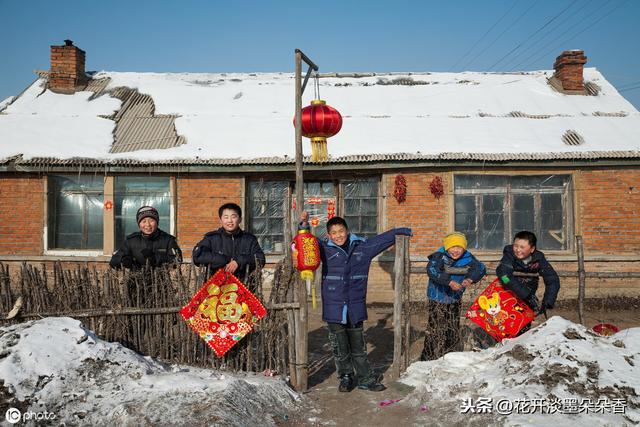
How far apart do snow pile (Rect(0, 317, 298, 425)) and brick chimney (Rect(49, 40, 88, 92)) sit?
346 inches

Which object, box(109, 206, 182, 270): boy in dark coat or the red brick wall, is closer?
box(109, 206, 182, 270): boy in dark coat

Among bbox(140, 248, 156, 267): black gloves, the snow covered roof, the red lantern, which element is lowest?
bbox(140, 248, 156, 267): black gloves

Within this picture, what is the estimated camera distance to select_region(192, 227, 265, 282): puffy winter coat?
4566 mm

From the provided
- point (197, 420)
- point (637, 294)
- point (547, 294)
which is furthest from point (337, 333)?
point (637, 294)

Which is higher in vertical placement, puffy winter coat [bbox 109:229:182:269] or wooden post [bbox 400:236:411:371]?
puffy winter coat [bbox 109:229:182:269]

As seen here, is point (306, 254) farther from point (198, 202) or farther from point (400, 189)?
point (198, 202)

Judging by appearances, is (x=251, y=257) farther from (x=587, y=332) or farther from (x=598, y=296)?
(x=598, y=296)

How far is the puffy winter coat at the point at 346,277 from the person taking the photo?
14.6 feet

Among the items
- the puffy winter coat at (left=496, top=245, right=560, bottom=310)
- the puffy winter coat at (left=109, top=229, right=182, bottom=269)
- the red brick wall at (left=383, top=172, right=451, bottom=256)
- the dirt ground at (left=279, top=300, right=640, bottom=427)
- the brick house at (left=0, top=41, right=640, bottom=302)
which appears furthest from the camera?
the red brick wall at (left=383, top=172, right=451, bottom=256)

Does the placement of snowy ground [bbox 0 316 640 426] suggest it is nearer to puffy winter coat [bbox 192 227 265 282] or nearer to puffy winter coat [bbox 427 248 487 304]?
puffy winter coat [bbox 427 248 487 304]

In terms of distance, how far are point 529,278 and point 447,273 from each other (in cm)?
77

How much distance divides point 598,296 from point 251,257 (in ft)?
23.0

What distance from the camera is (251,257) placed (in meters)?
4.72

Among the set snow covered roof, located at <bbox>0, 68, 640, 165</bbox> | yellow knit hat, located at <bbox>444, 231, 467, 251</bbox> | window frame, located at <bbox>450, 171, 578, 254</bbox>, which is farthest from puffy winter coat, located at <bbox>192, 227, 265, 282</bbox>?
window frame, located at <bbox>450, 171, 578, 254</bbox>
